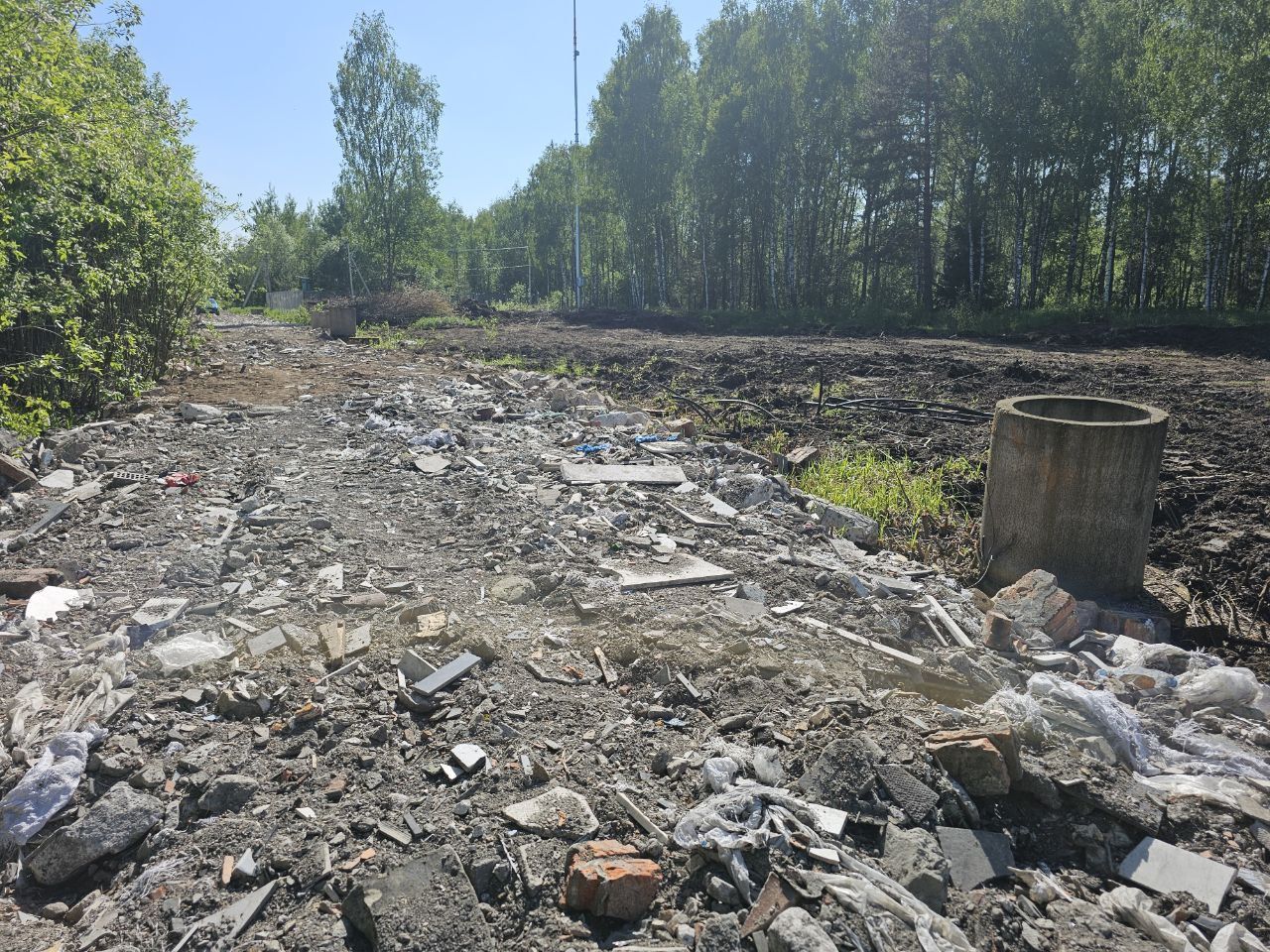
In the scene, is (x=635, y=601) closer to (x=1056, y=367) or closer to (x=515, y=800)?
(x=515, y=800)

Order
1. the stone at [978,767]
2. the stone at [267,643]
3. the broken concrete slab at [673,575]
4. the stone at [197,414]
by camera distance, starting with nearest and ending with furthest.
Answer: the stone at [978,767], the stone at [267,643], the broken concrete slab at [673,575], the stone at [197,414]

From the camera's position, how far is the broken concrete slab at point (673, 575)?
13.9 feet

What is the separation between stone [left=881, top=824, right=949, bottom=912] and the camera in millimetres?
2080

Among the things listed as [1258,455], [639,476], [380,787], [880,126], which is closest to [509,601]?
[380,787]

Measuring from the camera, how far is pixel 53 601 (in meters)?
4.20

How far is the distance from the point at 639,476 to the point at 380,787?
4.06m

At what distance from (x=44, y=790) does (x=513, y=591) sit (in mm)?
2163

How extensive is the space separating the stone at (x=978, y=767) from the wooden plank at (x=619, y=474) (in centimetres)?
396

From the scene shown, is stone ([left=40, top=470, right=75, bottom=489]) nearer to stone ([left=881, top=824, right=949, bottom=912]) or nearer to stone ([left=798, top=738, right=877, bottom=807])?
stone ([left=798, top=738, right=877, bottom=807])

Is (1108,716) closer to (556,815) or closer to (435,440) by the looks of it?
(556,815)

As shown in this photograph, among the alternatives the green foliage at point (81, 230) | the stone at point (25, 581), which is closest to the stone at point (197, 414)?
the green foliage at point (81, 230)

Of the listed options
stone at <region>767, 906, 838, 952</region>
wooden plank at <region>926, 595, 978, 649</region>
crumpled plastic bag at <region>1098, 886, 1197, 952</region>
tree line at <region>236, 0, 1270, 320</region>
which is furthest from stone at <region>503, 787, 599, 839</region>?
tree line at <region>236, 0, 1270, 320</region>

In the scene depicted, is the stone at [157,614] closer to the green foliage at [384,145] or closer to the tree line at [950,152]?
the tree line at [950,152]

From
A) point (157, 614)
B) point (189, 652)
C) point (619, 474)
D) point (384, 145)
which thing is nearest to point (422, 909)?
point (189, 652)
